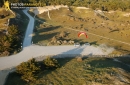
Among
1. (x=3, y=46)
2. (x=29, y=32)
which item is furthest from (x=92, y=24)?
(x=3, y=46)

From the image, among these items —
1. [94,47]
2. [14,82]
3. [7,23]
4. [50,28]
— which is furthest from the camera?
[50,28]

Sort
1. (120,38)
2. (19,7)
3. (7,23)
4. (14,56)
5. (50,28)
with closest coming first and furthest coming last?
1. (14,56)
2. (7,23)
3. (120,38)
4. (50,28)
5. (19,7)

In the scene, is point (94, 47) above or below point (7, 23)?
below

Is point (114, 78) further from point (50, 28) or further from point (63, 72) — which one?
point (50, 28)

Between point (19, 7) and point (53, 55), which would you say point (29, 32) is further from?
point (19, 7)

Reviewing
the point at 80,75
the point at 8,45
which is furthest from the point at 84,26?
the point at 80,75

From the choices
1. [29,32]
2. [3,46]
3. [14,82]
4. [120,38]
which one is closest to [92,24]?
[120,38]

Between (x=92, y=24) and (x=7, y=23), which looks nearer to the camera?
(x=7, y=23)
